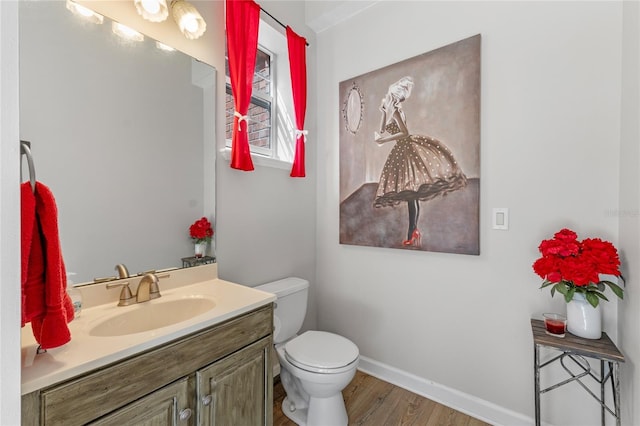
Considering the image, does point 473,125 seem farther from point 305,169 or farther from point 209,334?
point 209,334

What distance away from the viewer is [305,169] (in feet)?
7.23

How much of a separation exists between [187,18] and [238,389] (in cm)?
175

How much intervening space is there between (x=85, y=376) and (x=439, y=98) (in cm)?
203

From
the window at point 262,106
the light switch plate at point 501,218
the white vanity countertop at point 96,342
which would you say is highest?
the window at point 262,106

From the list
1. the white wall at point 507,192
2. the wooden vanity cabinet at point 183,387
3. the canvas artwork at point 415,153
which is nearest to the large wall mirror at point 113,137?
the wooden vanity cabinet at point 183,387

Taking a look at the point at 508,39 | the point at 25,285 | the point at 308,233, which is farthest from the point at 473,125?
the point at 25,285

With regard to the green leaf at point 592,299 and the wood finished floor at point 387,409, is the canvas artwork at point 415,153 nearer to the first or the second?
the green leaf at point 592,299

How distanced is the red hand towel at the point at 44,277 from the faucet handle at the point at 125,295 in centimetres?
45

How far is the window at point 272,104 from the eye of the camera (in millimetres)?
2080

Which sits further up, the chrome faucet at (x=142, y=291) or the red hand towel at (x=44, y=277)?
the red hand towel at (x=44, y=277)

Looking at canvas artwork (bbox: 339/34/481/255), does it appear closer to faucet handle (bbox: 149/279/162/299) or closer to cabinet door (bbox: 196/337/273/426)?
cabinet door (bbox: 196/337/273/426)

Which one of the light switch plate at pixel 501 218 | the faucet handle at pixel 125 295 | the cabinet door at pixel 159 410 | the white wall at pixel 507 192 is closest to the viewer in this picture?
the cabinet door at pixel 159 410

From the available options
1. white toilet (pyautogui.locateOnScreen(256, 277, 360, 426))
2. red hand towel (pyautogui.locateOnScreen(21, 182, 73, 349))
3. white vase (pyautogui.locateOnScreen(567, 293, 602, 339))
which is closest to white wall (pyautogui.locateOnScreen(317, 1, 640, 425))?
white vase (pyautogui.locateOnScreen(567, 293, 602, 339))

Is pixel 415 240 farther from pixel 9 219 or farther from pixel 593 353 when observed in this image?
pixel 9 219
